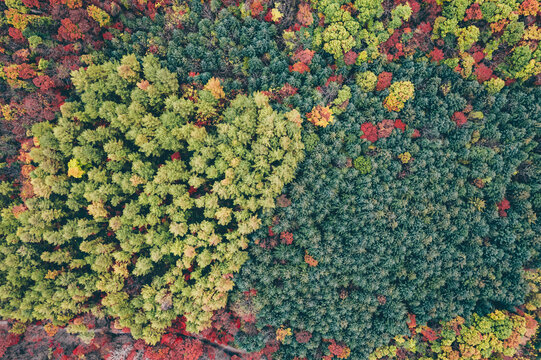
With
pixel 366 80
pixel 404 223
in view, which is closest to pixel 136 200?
pixel 366 80

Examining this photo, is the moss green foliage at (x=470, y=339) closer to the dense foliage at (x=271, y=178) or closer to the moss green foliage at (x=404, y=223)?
the dense foliage at (x=271, y=178)

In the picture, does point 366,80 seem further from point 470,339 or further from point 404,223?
point 470,339

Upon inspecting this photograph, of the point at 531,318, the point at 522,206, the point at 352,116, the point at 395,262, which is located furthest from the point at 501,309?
the point at 352,116

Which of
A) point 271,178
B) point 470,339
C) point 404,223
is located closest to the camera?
point 271,178

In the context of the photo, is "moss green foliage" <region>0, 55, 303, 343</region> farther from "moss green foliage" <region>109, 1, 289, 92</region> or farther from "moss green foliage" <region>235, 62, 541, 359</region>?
"moss green foliage" <region>235, 62, 541, 359</region>

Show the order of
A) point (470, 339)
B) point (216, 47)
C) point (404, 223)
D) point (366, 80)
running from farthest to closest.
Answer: point (470, 339) < point (404, 223) < point (216, 47) < point (366, 80)

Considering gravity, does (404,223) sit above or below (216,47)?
below

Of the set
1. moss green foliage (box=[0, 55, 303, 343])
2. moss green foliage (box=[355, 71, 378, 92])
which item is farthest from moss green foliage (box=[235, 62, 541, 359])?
moss green foliage (box=[0, 55, 303, 343])
